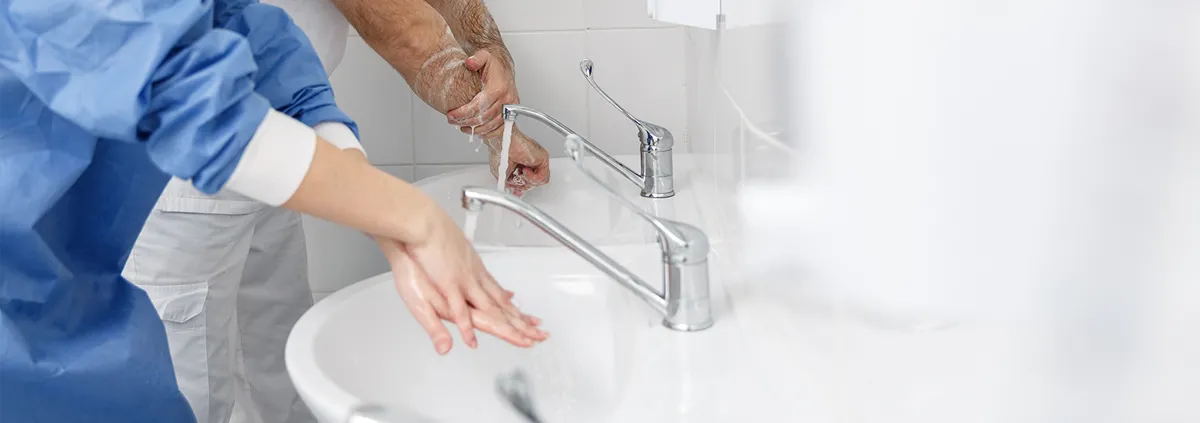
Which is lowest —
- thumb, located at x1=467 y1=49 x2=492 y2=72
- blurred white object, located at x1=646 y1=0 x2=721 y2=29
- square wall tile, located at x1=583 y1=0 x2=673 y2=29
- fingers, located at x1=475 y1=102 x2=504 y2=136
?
fingers, located at x1=475 y1=102 x2=504 y2=136

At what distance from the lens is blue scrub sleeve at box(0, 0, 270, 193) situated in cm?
59

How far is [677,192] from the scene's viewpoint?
4.39 ft

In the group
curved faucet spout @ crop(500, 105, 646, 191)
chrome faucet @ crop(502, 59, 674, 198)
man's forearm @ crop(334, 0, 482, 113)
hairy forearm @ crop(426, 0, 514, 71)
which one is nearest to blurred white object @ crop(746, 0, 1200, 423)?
curved faucet spout @ crop(500, 105, 646, 191)

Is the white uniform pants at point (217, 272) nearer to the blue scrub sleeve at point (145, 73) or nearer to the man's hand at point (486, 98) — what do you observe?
the man's hand at point (486, 98)

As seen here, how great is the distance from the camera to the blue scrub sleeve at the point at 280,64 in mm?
846

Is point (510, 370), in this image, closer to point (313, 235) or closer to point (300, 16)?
point (300, 16)

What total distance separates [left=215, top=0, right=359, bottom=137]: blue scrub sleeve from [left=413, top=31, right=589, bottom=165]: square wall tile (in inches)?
34.1

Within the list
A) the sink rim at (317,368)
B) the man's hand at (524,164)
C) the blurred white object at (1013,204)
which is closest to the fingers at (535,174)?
the man's hand at (524,164)

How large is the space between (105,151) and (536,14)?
3.37 ft

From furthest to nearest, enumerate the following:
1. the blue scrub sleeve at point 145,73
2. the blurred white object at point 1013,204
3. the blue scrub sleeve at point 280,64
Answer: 1. the blue scrub sleeve at point 280,64
2. the blue scrub sleeve at point 145,73
3. the blurred white object at point 1013,204

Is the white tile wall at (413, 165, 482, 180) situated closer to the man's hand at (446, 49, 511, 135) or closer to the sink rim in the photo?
the man's hand at (446, 49, 511, 135)

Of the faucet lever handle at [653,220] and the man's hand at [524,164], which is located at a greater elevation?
the faucet lever handle at [653,220]

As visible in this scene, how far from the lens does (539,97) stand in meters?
1.75

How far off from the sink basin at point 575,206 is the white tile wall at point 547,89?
22cm
